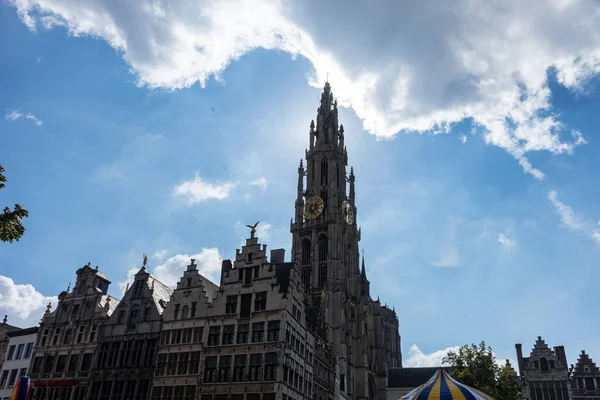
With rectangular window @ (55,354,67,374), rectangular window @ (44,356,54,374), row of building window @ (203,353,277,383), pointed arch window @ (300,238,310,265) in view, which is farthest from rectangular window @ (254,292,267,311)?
pointed arch window @ (300,238,310,265)

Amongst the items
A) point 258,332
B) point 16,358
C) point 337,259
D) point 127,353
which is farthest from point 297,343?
point 337,259

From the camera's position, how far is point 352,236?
3996 inches

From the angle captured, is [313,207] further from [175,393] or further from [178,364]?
[175,393]

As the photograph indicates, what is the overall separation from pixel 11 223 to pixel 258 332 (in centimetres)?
2636

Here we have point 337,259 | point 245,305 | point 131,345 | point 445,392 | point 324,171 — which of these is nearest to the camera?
point 445,392

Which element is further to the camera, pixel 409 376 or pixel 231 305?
pixel 409 376

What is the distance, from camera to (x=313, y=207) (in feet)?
328

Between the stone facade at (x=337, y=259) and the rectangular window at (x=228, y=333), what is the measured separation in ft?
107

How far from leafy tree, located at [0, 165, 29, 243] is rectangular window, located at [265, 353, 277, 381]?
25.2m

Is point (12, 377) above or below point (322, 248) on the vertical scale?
below

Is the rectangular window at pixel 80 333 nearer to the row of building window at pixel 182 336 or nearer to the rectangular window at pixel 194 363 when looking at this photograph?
the row of building window at pixel 182 336

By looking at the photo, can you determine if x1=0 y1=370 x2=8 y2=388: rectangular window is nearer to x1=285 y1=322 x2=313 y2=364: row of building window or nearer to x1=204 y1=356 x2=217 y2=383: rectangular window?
x1=204 y1=356 x2=217 y2=383: rectangular window

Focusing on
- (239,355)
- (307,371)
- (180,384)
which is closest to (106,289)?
(180,384)

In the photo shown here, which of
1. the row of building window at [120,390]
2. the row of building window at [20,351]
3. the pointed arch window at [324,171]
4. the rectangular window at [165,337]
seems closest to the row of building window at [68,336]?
the row of building window at [20,351]
